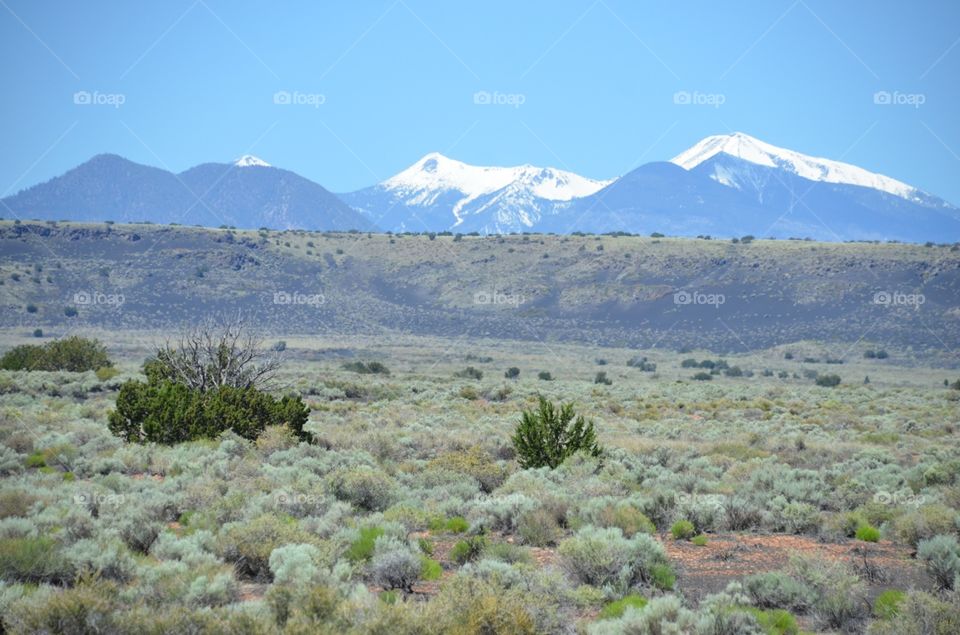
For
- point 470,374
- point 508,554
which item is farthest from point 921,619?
point 470,374

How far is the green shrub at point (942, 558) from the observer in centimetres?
965

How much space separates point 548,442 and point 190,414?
7920 millimetres

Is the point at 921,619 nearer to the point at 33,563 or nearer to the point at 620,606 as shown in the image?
the point at 620,606

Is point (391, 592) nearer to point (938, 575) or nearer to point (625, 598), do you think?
point (625, 598)

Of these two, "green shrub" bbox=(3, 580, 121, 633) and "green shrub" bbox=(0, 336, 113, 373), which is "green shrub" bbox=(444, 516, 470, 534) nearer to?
"green shrub" bbox=(3, 580, 121, 633)

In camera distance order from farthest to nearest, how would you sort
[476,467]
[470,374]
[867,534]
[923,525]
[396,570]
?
[470,374]
[476,467]
[867,534]
[923,525]
[396,570]

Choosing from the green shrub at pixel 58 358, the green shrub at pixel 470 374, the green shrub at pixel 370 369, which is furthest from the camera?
the green shrub at pixel 370 369

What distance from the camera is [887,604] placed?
8617 mm

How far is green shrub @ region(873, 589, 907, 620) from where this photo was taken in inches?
328

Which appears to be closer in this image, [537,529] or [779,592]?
[779,592]

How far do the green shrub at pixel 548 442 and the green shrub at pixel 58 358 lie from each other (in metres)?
28.8

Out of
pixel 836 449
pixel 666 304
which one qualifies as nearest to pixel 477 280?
pixel 666 304

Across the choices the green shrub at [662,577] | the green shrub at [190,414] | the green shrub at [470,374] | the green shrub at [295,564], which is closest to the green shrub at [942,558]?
the green shrub at [662,577]

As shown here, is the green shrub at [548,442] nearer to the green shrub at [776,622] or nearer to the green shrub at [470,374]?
the green shrub at [776,622]
